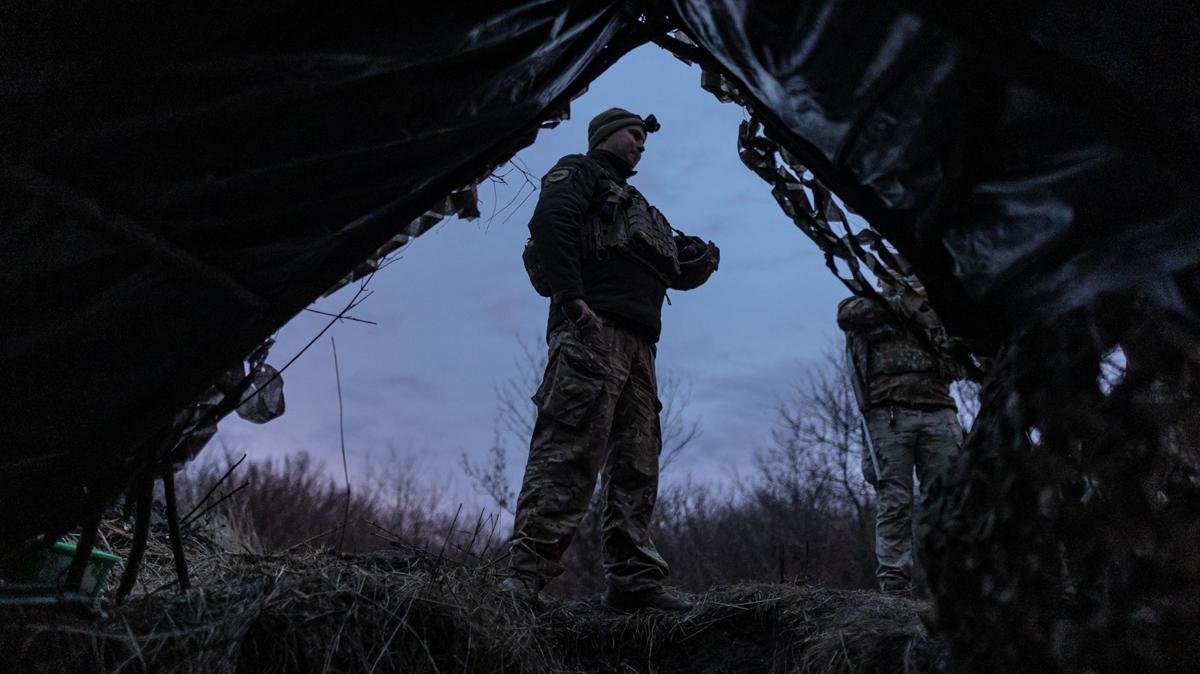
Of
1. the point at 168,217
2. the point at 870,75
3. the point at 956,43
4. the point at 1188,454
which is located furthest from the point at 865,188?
the point at 168,217

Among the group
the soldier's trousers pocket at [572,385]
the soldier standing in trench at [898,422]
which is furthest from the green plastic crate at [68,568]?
the soldier standing in trench at [898,422]

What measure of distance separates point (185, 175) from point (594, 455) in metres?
2.15

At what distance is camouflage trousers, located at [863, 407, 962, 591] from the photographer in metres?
5.34

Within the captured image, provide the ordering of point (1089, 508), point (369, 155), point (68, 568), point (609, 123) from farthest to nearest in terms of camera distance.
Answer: point (609, 123), point (68, 568), point (369, 155), point (1089, 508)

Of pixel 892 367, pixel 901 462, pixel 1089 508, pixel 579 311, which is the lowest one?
pixel 1089 508

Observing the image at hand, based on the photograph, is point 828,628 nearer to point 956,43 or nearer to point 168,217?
point 956,43

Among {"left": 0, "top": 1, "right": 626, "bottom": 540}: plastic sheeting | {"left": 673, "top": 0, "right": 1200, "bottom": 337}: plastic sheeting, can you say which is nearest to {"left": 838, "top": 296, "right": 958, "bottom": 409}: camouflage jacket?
{"left": 673, "top": 0, "right": 1200, "bottom": 337}: plastic sheeting

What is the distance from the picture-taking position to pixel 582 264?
3.99m

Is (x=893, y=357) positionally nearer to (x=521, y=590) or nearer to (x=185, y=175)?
(x=521, y=590)

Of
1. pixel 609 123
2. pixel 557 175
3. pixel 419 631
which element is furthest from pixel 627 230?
pixel 419 631

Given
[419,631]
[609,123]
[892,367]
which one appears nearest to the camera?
[419,631]

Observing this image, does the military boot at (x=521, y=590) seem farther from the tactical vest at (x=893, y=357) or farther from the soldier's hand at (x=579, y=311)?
the tactical vest at (x=893, y=357)

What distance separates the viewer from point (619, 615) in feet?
11.7

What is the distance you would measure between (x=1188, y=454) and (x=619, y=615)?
2.42 meters
